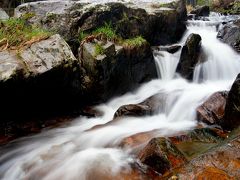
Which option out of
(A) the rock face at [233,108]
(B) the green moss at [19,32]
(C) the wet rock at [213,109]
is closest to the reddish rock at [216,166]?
(A) the rock face at [233,108]

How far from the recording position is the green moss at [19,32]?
7588 millimetres

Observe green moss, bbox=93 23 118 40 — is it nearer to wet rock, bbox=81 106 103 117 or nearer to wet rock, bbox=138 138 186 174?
wet rock, bbox=81 106 103 117

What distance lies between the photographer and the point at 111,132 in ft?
21.1

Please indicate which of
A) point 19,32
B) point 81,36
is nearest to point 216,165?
point 81,36

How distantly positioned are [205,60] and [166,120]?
389 centimetres

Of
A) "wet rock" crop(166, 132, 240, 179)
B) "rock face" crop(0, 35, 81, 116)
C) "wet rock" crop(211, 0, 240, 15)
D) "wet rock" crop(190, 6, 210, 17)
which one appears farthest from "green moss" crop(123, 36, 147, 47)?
"wet rock" crop(211, 0, 240, 15)

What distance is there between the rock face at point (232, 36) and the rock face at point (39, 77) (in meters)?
6.37

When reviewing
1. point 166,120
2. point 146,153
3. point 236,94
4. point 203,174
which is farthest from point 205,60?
point 203,174

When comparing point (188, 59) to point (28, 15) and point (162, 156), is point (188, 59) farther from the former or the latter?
point (162, 156)

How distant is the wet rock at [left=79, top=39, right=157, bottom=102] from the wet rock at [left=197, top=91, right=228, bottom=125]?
2.73 meters

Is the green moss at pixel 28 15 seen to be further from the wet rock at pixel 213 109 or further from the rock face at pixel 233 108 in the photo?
the rock face at pixel 233 108

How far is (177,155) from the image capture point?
4.48 metres

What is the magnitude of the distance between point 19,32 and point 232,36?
7.86m

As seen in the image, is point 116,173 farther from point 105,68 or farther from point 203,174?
point 105,68
